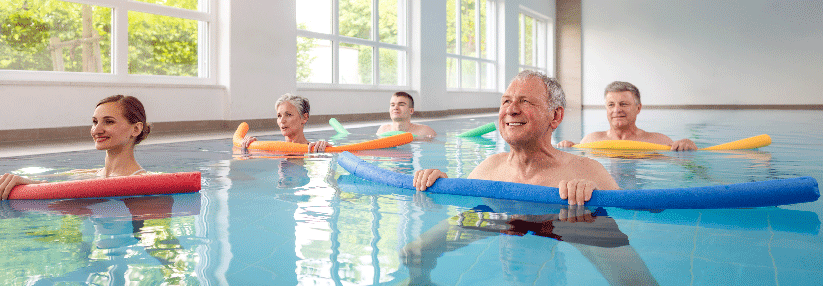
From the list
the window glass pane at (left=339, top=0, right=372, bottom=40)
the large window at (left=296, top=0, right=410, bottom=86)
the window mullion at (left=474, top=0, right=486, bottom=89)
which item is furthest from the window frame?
the window glass pane at (left=339, top=0, right=372, bottom=40)

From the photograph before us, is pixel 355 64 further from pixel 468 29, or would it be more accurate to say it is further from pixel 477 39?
pixel 477 39

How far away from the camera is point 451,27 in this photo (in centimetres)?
1748

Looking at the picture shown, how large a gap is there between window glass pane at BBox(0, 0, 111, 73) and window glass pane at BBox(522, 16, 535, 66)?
1630 centimetres

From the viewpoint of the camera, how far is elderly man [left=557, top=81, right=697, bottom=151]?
619cm

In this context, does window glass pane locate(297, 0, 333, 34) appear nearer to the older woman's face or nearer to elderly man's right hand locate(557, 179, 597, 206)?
the older woman's face

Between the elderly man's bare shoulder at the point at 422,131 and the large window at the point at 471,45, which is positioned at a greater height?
the large window at the point at 471,45

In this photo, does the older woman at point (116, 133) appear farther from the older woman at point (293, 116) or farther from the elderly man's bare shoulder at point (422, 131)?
the elderly man's bare shoulder at point (422, 131)

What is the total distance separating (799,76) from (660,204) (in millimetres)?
23170

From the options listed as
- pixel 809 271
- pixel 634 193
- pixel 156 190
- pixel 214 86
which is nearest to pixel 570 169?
pixel 634 193

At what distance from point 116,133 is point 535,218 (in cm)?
229

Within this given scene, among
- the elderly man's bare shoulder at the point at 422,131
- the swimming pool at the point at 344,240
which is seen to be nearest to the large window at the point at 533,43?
the elderly man's bare shoulder at the point at 422,131

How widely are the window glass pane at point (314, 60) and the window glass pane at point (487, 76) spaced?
771 cm

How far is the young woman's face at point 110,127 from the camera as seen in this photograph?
3.55 metres

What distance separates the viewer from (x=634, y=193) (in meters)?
3.03
